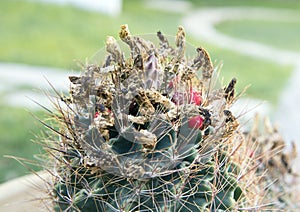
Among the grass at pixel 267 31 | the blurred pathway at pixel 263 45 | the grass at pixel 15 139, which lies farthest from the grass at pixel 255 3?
the grass at pixel 15 139

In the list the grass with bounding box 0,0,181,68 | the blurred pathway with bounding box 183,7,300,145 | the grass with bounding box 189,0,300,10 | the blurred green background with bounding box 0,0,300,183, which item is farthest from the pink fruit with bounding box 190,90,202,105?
the grass with bounding box 189,0,300,10

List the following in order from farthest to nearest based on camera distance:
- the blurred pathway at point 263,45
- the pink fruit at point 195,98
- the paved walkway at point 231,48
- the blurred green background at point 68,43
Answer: the blurred pathway at point 263,45 → the paved walkway at point 231,48 → the blurred green background at point 68,43 → the pink fruit at point 195,98

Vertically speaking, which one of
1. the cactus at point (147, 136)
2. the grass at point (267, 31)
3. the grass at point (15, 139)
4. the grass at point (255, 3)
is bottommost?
the grass at point (255, 3)

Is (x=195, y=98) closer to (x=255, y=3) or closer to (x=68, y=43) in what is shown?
(x=68, y=43)

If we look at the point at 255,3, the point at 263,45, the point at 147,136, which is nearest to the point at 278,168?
the point at 147,136

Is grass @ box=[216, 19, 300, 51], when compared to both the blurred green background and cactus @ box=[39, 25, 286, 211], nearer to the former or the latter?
the blurred green background

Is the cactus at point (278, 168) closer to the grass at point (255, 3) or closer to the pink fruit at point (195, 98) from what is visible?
the pink fruit at point (195, 98)
